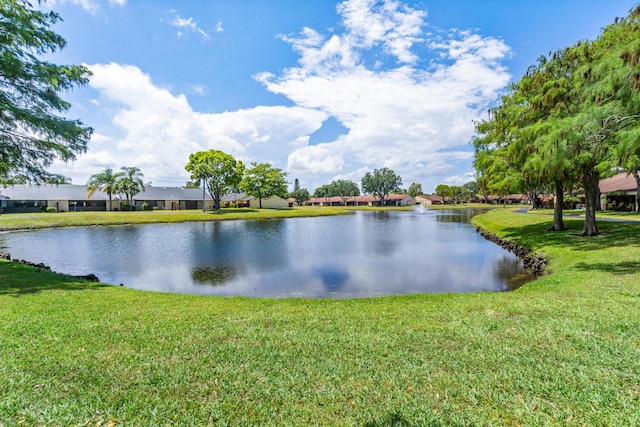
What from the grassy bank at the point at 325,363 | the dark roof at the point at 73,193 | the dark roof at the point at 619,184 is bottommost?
the grassy bank at the point at 325,363

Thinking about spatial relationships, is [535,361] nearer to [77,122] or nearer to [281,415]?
[281,415]

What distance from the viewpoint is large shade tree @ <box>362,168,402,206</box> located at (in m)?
100

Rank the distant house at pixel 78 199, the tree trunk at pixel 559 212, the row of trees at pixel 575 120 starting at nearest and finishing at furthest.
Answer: the row of trees at pixel 575 120, the tree trunk at pixel 559 212, the distant house at pixel 78 199

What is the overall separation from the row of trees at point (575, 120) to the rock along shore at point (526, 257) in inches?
129

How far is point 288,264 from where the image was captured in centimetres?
1598

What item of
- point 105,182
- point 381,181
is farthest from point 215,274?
point 381,181

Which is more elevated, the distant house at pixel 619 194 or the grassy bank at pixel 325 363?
the distant house at pixel 619 194

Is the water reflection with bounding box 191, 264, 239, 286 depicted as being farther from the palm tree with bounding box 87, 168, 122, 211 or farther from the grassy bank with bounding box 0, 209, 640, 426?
the palm tree with bounding box 87, 168, 122, 211

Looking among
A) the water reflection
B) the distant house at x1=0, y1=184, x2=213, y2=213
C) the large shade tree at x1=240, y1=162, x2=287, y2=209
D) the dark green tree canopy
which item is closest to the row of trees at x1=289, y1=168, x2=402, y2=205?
the dark green tree canopy

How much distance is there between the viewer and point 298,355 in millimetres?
4715

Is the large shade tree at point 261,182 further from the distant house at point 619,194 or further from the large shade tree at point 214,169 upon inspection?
the distant house at point 619,194

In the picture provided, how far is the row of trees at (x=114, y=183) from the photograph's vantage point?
186ft

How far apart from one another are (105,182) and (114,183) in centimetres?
198

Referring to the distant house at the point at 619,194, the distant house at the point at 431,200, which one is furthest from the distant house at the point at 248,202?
the distant house at the point at 619,194
